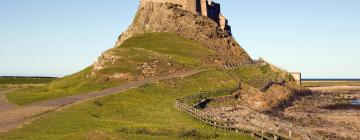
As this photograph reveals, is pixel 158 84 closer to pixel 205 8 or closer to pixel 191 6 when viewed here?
pixel 191 6

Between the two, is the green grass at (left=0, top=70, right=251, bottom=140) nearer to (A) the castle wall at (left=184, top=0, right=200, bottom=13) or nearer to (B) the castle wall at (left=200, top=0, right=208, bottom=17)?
(A) the castle wall at (left=184, top=0, right=200, bottom=13)

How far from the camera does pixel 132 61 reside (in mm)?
106250

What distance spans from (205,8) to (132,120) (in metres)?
104

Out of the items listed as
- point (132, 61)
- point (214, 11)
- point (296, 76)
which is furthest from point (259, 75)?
point (214, 11)

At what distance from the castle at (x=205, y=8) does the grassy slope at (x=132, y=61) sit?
14129mm

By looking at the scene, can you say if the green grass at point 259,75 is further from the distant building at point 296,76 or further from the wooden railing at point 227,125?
the wooden railing at point 227,125

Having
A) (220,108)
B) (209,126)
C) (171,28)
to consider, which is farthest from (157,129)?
(171,28)

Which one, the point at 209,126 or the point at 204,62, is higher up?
the point at 204,62

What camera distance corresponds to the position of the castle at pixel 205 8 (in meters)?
150

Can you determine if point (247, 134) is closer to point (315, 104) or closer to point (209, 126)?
point (209, 126)

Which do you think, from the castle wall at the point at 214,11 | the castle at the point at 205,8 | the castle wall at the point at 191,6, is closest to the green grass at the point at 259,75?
the castle at the point at 205,8

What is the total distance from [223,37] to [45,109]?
95052mm

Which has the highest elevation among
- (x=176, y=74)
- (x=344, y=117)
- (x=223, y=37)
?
(x=223, y=37)

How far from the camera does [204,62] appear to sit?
11862cm
